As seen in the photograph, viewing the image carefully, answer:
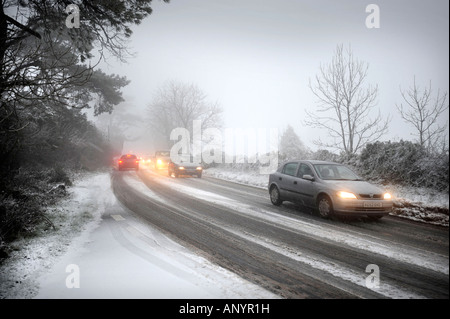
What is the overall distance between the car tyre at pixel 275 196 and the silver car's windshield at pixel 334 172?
72.1 inches

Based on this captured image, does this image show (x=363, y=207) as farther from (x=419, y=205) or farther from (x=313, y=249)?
(x=419, y=205)

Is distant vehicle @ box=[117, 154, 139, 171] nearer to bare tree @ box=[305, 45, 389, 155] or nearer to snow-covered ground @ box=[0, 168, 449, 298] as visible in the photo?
bare tree @ box=[305, 45, 389, 155]

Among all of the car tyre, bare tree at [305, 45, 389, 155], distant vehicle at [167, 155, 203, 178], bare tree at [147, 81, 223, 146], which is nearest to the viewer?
the car tyre

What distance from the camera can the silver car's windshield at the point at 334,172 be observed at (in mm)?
7843

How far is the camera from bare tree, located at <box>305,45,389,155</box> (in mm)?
14742

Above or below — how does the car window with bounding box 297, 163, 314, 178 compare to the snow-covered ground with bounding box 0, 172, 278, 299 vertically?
above

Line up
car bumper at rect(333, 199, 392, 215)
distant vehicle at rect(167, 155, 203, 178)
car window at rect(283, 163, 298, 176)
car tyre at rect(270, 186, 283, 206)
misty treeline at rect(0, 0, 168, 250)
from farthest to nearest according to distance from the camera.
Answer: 1. distant vehicle at rect(167, 155, 203, 178)
2. car tyre at rect(270, 186, 283, 206)
3. car window at rect(283, 163, 298, 176)
4. car bumper at rect(333, 199, 392, 215)
5. misty treeline at rect(0, 0, 168, 250)

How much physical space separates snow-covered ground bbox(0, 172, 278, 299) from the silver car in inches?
173

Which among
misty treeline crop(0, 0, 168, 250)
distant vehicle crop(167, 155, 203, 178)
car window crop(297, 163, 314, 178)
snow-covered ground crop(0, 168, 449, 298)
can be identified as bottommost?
snow-covered ground crop(0, 168, 449, 298)

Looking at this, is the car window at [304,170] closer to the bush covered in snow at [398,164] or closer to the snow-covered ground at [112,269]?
the bush covered in snow at [398,164]

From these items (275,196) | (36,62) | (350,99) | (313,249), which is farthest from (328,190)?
(350,99)

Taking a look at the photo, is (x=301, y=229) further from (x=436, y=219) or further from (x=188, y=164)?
(x=188, y=164)

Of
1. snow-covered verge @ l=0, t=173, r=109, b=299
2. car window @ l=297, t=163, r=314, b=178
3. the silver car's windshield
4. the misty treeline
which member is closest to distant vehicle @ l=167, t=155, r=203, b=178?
the misty treeline

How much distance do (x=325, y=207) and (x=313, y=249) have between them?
272cm
